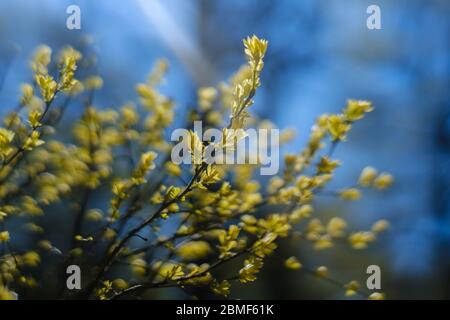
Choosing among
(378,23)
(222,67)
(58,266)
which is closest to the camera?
(58,266)

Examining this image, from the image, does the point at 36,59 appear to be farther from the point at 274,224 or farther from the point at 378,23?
the point at 378,23

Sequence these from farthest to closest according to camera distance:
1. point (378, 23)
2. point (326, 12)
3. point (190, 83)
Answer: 1. point (326, 12)
2. point (190, 83)
3. point (378, 23)

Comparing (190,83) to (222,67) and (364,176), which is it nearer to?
(222,67)

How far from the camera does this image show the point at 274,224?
3.07 ft

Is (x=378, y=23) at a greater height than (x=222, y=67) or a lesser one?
lesser

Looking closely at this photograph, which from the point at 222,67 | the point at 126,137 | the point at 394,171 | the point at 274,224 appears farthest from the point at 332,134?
the point at 394,171

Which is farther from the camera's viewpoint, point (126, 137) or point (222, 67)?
point (222, 67)

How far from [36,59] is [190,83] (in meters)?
1.42

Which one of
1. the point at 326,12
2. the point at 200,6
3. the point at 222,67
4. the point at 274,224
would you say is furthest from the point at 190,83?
the point at 274,224

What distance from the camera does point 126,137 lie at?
3.98ft

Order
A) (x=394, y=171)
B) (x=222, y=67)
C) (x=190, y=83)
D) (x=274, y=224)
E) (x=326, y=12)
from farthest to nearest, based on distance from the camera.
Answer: (x=394, y=171), (x=326, y=12), (x=222, y=67), (x=190, y=83), (x=274, y=224)

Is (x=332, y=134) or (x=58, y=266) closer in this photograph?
(x=332, y=134)
